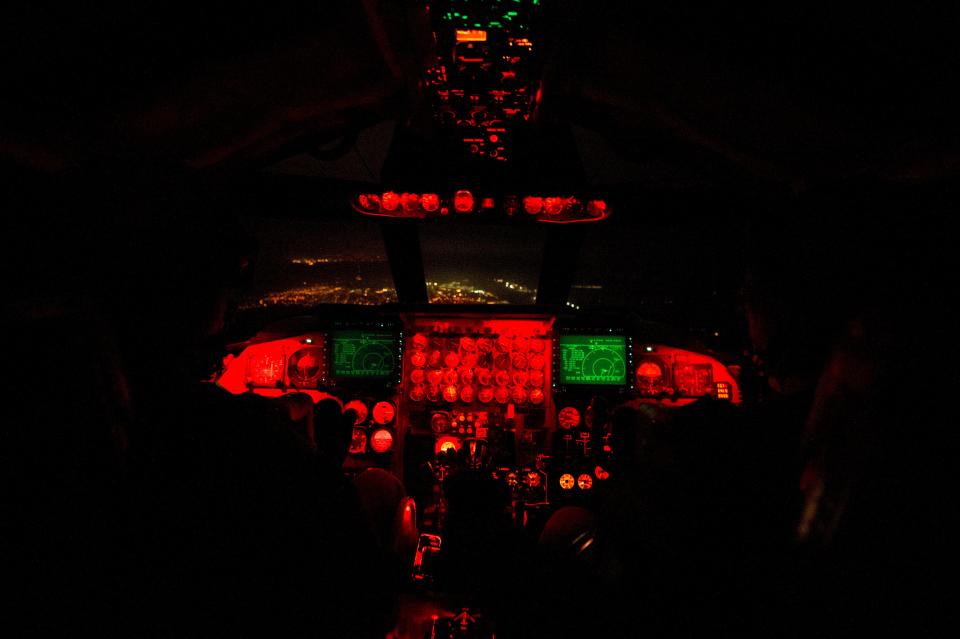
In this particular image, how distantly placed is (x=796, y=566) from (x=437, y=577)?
1.36 metres

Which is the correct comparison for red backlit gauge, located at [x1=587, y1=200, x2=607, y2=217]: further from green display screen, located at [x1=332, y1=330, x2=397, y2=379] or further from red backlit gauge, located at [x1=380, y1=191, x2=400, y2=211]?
green display screen, located at [x1=332, y1=330, x2=397, y2=379]

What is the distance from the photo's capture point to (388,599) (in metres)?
1.72

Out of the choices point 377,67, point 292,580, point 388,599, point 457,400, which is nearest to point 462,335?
point 457,400

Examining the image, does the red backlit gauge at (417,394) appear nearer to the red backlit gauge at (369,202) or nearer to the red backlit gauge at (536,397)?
the red backlit gauge at (536,397)

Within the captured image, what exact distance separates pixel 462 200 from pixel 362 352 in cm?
142

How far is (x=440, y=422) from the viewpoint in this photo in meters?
3.75

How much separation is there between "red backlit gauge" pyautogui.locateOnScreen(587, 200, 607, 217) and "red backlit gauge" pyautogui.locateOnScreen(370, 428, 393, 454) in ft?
7.69

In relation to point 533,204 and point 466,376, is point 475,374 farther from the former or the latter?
point 533,204

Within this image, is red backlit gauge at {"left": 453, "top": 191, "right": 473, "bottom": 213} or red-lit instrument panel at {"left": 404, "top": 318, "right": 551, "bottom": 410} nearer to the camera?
red backlit gauge at {"left": 453, "top": 191, "right": 473, "bottom": 213}

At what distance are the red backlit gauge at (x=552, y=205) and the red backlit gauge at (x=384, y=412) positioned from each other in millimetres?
1948

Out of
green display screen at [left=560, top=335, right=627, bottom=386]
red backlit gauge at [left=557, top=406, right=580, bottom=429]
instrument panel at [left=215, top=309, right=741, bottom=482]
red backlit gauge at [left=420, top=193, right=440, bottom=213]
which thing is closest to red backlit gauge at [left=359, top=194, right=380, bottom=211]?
red backlit gauge at [left=420, top=193, right=440, bottom=213]

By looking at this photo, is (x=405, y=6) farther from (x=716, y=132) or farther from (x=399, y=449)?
(x=399, y=449)

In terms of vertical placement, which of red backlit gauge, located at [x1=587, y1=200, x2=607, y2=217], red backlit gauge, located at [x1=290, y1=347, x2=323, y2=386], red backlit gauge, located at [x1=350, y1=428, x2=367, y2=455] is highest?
red backlit gauge, located at [x1=587, y1=200, x2=607, y2=217]

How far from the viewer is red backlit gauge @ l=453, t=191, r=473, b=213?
12.2ft
